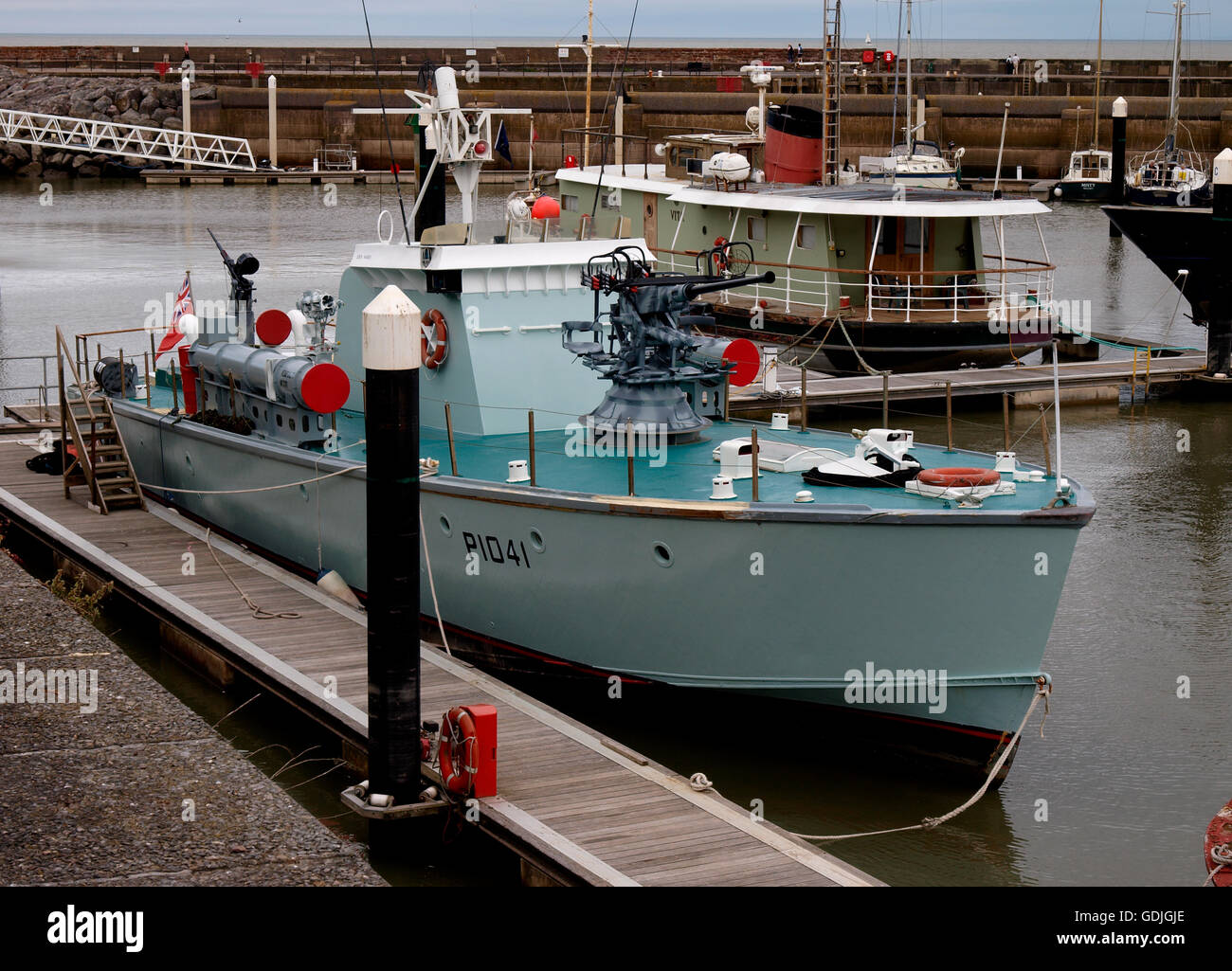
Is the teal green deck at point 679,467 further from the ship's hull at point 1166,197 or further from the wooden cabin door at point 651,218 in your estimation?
the ship's hull at point 1166,197

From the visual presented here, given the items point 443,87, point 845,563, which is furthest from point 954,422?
point 845,563

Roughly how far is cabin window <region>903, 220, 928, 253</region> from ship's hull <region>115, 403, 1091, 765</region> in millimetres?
17657

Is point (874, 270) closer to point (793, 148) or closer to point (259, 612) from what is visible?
point (793, 148)

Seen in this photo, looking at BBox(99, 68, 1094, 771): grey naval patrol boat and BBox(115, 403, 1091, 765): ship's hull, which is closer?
BBox(115, 403, 1091, 765): ship's hull

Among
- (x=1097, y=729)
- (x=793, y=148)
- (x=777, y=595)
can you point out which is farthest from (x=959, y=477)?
(x=793, y=148)

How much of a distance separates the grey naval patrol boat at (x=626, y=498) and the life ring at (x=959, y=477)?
0.08ft

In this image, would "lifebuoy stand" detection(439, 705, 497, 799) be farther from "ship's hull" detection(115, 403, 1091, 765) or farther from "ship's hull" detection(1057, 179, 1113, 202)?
"ship's hull" detection(1057, 179, 1113, 202)

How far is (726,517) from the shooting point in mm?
12250

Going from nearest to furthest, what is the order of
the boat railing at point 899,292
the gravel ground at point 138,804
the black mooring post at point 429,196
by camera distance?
the gravel ground at point 138,804 < the black mooring post at point 429,196 < the boat railing at point 899,292

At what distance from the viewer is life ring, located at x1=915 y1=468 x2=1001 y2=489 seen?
40.7 feet

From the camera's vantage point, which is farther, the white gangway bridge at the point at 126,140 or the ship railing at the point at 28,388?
the white gangway bridge at the point at 126,140

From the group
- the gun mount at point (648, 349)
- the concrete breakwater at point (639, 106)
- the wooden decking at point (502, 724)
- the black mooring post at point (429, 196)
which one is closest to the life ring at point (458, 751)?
the wooden decking at point (502, 724)

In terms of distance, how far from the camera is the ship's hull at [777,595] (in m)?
12.0

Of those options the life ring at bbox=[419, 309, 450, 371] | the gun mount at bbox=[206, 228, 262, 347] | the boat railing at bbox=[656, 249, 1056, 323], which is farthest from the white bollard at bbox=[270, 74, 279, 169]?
the life ring at bbox=[419, 309, 450, 371]
